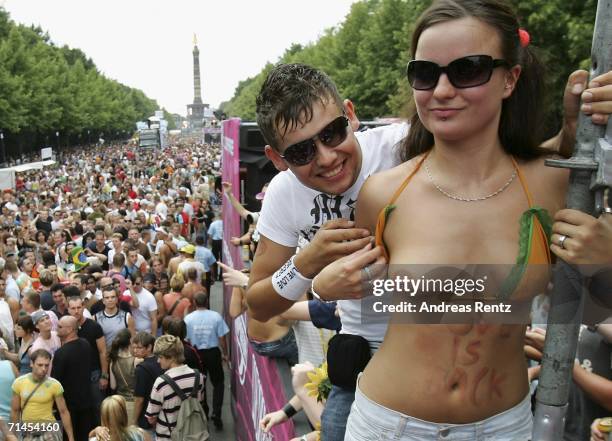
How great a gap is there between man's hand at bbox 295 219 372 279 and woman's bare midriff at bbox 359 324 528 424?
286 mm

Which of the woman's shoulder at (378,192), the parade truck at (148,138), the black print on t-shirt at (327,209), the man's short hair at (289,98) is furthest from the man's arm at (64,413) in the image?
the parade truck at (148,138)

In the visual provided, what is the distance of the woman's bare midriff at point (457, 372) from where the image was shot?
6.06 ft

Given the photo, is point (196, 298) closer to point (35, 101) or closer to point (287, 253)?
point (287, 253)

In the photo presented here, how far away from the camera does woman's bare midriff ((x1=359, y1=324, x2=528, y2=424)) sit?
1848 mm

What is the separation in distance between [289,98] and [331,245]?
1.74 ft

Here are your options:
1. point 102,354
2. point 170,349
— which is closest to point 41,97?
point 102,354

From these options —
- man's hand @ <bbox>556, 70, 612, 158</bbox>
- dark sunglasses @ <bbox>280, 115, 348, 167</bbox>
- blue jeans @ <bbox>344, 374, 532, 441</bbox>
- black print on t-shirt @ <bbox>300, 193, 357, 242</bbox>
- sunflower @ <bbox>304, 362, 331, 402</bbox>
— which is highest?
man's hand @ <bbox>556, 70, 612, 158</bbox>

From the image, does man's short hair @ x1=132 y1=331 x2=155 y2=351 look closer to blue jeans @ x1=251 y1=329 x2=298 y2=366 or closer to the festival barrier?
the festival barrier

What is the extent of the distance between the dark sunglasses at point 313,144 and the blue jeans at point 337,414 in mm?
988

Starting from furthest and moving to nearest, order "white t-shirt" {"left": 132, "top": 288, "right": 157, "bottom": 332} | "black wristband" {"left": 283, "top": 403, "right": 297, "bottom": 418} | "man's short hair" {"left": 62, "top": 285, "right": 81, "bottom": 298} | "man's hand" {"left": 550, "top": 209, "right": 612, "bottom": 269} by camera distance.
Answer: "white t-shirt" {"left": 132, "top": 288, "right": 157, "bottom": 332}
"man's short hair" {"left": 62, "top": 285, "right": 81, "bottom": 298}
"black wristband" {"left": 283, "top": 403, "right": 297, "bottom": 418}
"man's hand" {"left": 550, "top": 209, "right": 612, "bottom": 269}

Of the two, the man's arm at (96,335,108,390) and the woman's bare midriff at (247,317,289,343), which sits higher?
the woman's bare midriff at (247,317,289,343)

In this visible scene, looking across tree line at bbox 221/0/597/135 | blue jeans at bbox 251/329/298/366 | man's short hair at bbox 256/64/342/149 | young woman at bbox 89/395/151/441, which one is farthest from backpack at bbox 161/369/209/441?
tree line at bbox 221/0/597/135

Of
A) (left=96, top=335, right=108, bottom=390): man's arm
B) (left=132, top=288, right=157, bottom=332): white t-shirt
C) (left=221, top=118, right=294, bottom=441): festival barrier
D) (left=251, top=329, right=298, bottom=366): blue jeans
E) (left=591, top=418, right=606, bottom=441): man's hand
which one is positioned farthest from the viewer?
(left=132, top=288, right=157, bottom=332): white t-shirt

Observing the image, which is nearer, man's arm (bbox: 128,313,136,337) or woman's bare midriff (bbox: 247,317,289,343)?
woman's bare midriff (bbox: 247,317,289,343)
